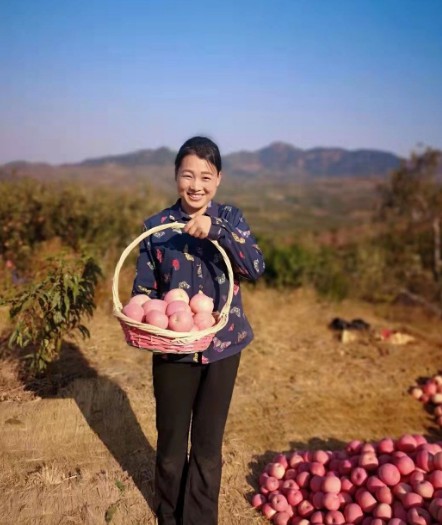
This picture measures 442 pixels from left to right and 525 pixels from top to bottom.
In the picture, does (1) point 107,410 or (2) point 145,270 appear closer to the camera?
(2) point 145,270

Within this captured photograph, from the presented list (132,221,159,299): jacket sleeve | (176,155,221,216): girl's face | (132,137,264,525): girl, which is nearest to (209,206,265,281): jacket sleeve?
(132,137,264,525): girl

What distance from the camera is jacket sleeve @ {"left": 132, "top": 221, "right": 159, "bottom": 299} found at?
238 centimetres

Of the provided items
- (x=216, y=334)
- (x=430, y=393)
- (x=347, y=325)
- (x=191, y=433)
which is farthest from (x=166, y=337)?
(x=347, y=325)

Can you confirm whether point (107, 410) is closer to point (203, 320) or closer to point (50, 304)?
point (50, 304)

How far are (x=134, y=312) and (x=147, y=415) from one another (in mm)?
1990

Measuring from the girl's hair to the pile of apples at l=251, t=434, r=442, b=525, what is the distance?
2.06m

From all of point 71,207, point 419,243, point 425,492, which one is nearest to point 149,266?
point 425,492

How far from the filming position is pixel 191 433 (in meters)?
2.46

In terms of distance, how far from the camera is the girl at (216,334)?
2270mm

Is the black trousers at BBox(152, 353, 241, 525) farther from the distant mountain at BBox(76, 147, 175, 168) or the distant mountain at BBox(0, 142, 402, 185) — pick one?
the distant mountain at BBox(0, 142, 402, 185)

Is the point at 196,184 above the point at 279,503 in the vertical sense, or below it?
above

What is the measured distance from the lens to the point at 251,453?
374 centimetres

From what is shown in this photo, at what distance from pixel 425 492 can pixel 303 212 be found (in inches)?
2245

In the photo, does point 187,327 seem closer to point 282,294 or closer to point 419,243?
point 282,294
